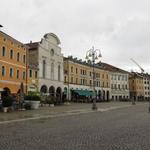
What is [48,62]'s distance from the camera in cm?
7512

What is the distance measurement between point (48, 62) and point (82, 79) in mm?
23761

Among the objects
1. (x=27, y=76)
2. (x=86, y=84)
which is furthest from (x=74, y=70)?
(x=27, y=76)

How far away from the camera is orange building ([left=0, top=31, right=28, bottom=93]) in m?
52.6

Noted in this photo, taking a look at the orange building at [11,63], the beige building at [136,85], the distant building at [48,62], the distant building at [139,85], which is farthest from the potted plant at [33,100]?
the beige building at [136,85]

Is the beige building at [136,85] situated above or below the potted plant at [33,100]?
above

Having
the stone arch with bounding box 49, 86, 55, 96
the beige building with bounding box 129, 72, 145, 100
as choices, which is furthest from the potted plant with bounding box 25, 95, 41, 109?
the beige building with bounding box 129, 72, 145, 100

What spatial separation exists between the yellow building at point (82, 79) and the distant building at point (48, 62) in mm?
6360

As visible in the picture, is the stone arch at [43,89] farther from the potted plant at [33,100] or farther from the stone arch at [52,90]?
the potted plant at [33,100]

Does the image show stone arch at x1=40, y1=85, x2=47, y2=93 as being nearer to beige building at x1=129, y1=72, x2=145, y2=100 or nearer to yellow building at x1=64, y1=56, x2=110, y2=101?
yellow building at x1=64, y1=56, x2=110, y2=101

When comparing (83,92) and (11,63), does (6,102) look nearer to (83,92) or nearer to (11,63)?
(11,63)

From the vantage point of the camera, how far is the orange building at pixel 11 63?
2072 inches

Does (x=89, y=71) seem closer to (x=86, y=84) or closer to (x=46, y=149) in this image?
(x=86, y=84)

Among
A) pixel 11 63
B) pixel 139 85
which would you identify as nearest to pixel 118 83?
pixel 139 85

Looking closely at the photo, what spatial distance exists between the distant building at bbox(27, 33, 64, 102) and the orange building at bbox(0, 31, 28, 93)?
29.3 ft
